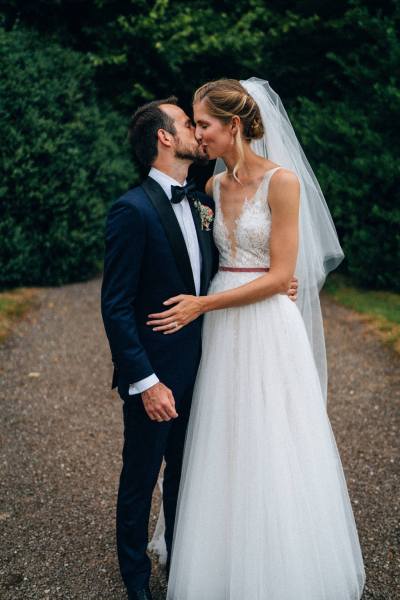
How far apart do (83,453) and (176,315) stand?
2371 mm

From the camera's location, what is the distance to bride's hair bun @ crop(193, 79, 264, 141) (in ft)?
9.18

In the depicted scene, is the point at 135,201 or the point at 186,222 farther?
the point at 186,222

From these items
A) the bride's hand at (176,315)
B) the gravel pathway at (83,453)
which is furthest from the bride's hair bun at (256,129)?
the gravel pathway at (83,453)

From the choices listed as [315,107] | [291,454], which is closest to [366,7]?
[315,107]

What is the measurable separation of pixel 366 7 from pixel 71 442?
7.34 meters

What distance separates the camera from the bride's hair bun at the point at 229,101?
2.80 meters

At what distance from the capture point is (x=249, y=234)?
9.32 ft

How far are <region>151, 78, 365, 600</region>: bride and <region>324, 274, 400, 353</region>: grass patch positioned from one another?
4.20m

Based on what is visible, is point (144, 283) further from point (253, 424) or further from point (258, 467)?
point (258, 467)

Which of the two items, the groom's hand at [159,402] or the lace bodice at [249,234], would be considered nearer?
the groom's hand at [159,402]

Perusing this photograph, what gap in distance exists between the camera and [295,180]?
2.77 metres

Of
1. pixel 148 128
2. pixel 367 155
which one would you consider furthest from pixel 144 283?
pixel 367 155

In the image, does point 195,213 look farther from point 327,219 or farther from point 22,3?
point 22,3

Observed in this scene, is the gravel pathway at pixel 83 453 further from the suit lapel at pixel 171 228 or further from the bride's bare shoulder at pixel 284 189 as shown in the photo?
the bride's bare shoulder at pixel 284 189
